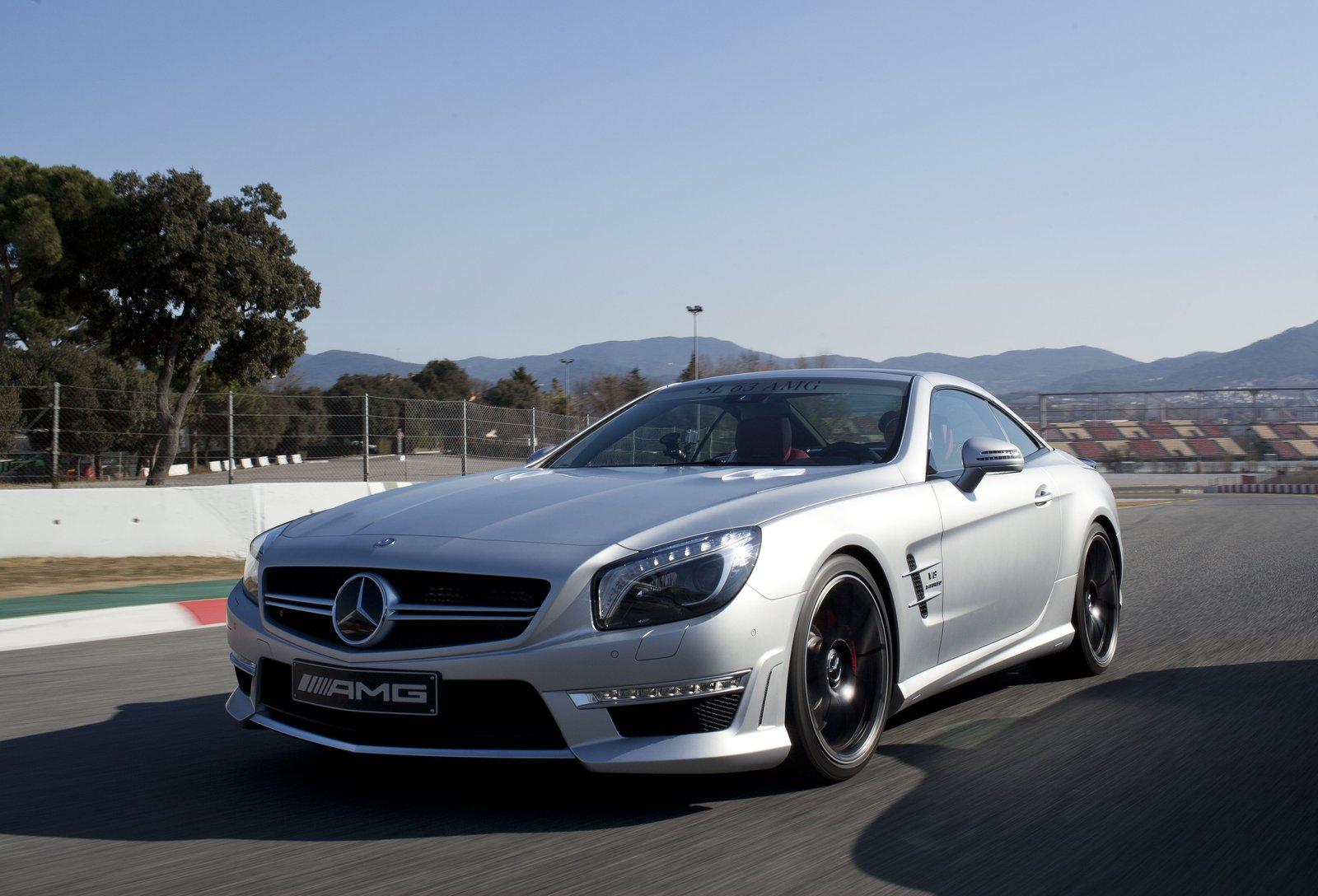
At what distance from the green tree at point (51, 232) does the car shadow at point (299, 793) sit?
3554 cm

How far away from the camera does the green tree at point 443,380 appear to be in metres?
88.1

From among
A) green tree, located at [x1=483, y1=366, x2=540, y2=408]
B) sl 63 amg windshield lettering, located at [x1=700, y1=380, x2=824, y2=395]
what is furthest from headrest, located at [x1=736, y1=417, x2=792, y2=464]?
green tree, located at [x1=483, y1=366, x2=540, y2=408]

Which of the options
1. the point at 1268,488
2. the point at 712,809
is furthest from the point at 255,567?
the point at 1268,488

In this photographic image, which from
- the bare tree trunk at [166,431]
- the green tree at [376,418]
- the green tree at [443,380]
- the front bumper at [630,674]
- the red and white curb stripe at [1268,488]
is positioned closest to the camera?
the front bumper at [630,674]

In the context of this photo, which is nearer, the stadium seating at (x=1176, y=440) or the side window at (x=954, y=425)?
the side window at (x=954, y=425)

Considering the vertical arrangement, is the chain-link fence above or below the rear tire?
above

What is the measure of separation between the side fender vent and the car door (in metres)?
0.17

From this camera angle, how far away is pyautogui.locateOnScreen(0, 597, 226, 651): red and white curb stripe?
310 inches

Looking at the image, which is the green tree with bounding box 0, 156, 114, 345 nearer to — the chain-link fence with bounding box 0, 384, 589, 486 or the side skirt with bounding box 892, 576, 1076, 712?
the chain-link fence with bounding box 0, 384, 589, 486

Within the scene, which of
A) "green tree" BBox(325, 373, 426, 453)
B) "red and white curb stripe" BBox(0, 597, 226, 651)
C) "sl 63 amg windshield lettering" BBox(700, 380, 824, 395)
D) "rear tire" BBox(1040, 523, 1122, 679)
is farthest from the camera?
"green tree" BBox(325, 373, 426, 453)

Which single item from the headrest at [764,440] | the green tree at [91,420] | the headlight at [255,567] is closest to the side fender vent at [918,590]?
the headrest at [764,440]

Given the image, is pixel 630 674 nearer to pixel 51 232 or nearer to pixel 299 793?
pixel 299 793

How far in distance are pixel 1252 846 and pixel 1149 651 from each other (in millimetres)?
3527

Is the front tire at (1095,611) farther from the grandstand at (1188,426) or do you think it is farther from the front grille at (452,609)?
the grandstand at (1188,426)
